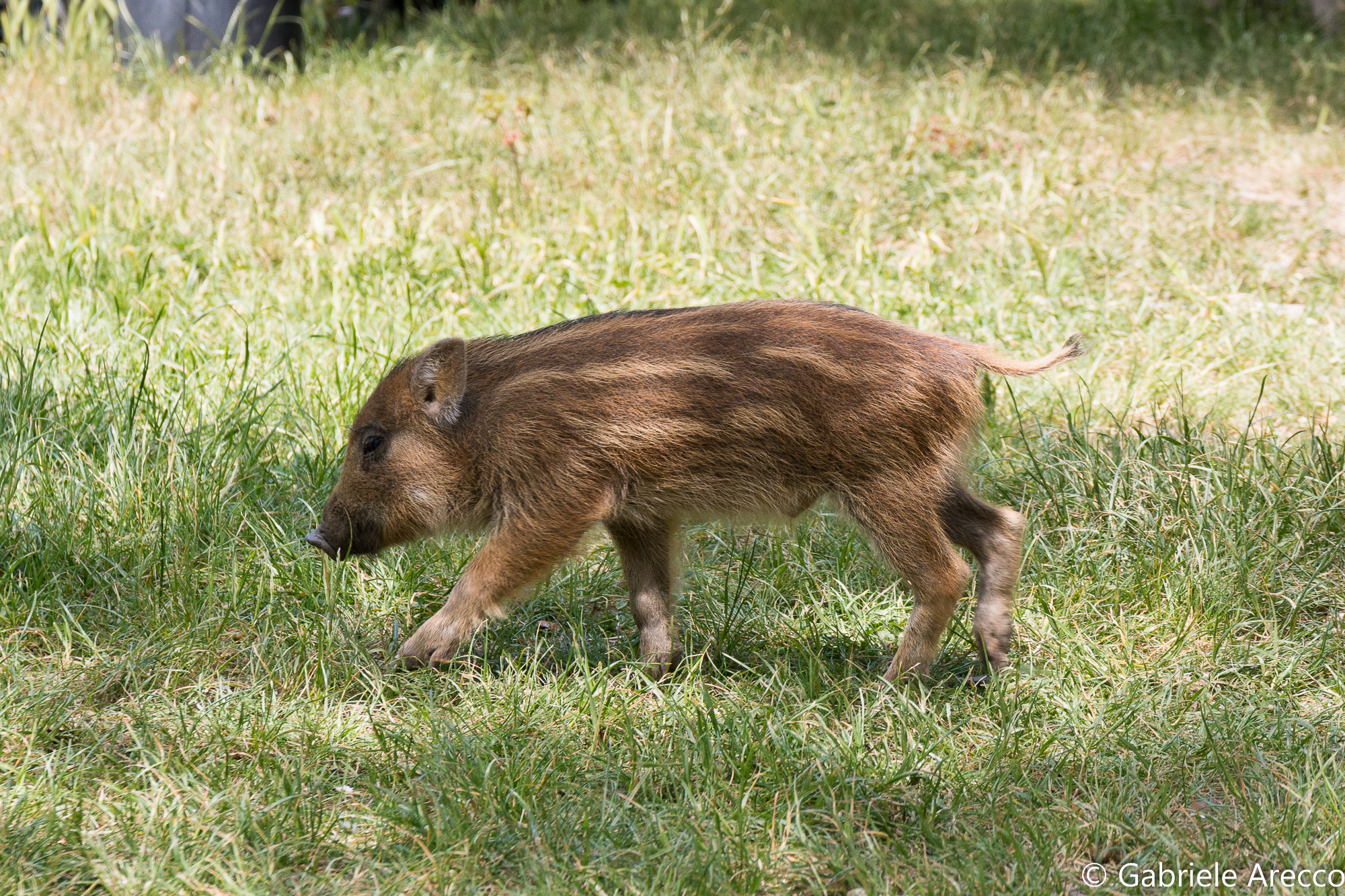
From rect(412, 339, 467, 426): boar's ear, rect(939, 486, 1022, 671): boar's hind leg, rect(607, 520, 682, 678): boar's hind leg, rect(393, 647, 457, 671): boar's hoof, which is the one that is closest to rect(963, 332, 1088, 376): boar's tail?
rect(939, 486, 1022, 671): boar's hind leg

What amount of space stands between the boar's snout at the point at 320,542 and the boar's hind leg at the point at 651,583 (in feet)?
2.56

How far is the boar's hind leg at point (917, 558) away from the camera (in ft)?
11.9

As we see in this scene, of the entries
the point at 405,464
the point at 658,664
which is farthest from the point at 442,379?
the point at 658,664

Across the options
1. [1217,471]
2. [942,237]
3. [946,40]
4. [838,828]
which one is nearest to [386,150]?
[942,237]

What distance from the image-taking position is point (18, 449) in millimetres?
4465

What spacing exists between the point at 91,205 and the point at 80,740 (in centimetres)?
385

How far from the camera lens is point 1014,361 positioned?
150 inches

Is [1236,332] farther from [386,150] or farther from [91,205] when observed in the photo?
[91,205]

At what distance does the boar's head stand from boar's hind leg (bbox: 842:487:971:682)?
1.10 m

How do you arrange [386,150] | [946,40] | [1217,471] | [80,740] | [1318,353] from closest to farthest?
[80,740]
[1217,471]
[1318,353]
[386,150]
[946,40]

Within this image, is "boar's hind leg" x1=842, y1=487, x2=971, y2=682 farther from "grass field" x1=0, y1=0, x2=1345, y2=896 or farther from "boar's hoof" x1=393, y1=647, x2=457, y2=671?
"boar's hoof" x1=393, y1=647, x2=457, y2=671

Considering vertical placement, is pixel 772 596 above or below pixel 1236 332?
below

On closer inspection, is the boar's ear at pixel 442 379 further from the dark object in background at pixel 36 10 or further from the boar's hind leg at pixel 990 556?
the dark object in background at pixel 36 10

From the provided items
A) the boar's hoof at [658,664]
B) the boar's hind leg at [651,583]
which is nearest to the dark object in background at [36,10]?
the boar's hind leg at [651,583]
